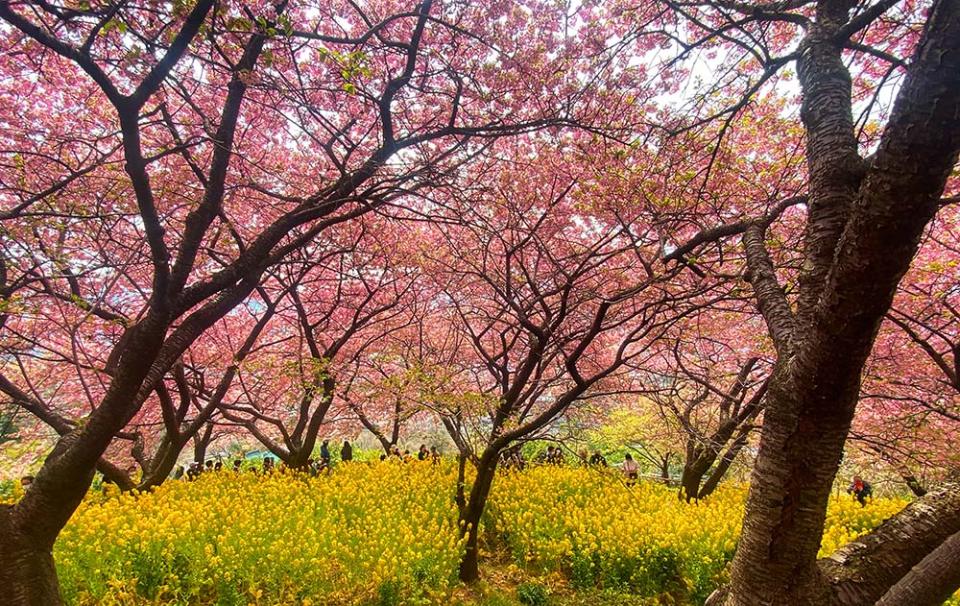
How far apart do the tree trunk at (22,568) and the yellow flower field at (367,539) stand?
1.89 meters

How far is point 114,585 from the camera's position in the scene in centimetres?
498

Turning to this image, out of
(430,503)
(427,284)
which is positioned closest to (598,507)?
(430,503)

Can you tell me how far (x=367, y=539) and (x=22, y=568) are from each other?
3.85m

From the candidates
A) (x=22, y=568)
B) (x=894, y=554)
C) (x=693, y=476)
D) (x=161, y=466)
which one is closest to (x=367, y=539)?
(x=22, y=568)

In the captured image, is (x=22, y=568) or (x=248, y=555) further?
(x=248, y=555)

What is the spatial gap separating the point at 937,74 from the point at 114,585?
7685mm

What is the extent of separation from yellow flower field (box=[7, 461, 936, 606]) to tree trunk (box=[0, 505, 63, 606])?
189 cm

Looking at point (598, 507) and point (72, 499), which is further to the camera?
point (598, 507)

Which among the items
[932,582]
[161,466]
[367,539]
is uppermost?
[932,582]

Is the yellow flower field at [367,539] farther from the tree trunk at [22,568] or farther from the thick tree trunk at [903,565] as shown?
the thick tree trunk at [903,565]

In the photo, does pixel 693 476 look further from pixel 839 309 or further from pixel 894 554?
pixel 839 309

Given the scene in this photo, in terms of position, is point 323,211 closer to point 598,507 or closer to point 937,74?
point 937,74

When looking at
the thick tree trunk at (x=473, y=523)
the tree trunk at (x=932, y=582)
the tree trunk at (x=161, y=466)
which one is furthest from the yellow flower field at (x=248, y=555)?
the tree trunk at (x=932, y=582)

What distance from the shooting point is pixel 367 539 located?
6414mm
